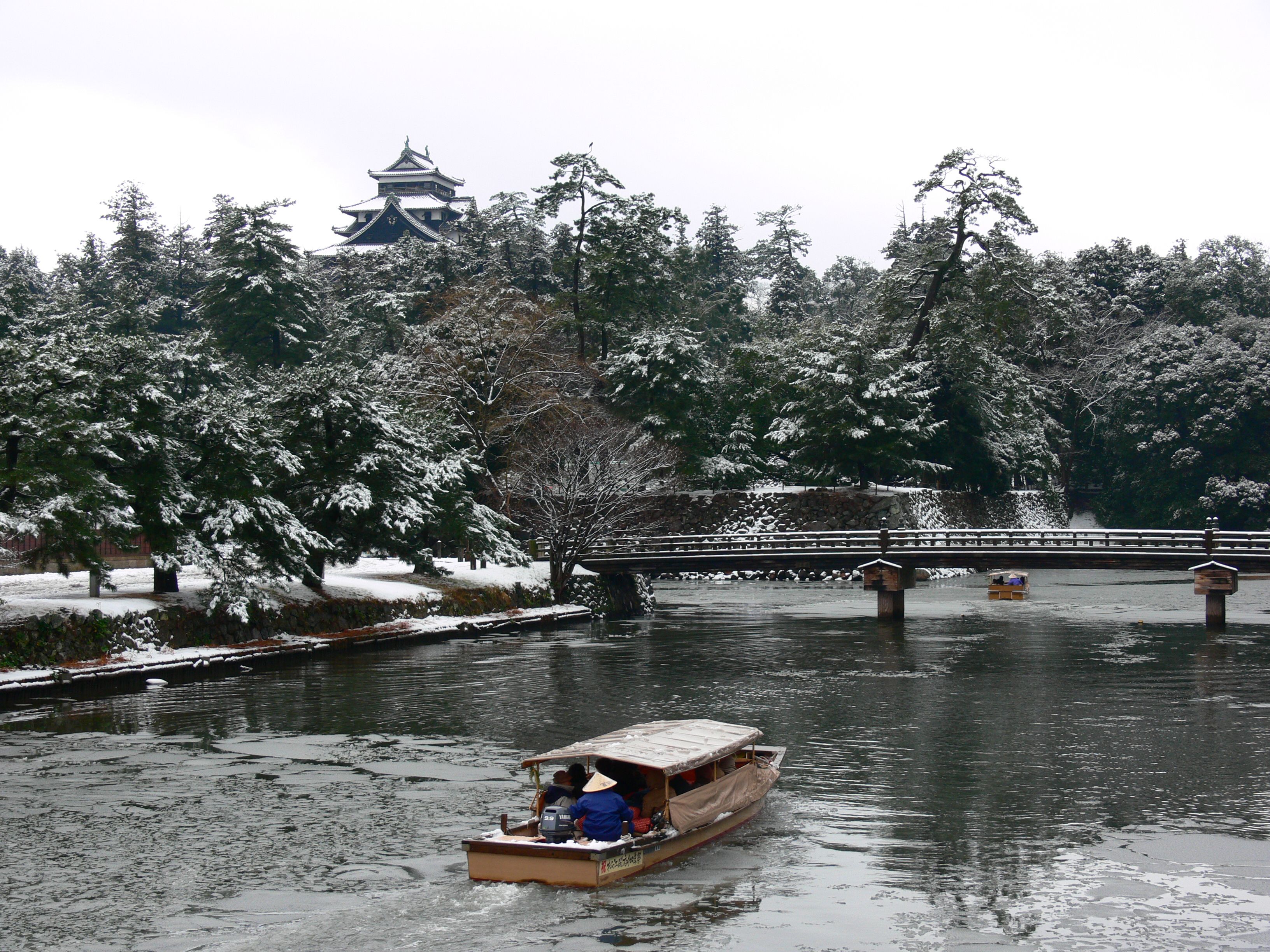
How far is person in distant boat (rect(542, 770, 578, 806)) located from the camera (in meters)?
13.4

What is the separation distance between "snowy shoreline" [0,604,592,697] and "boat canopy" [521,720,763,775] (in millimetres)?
17280

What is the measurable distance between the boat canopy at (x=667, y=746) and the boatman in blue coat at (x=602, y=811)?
62 cm

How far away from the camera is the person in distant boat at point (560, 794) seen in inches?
528

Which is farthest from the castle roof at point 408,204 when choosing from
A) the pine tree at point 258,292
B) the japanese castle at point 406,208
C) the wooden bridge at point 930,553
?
the wooden bridge at point 930,553

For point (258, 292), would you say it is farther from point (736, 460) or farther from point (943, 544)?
point (943, 544)

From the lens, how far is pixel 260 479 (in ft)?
115

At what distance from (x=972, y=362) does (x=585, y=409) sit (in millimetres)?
21475

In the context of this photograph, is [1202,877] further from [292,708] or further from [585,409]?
[585,409]

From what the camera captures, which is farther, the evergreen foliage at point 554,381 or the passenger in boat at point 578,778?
the evergreen foliage at point 554,381

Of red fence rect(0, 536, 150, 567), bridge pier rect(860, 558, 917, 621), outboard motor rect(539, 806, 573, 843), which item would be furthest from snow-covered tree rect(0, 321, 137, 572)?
bridge pier rect(860, 558, 917, 621)

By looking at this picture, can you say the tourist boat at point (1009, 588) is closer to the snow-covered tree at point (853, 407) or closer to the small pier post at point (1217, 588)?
the snow-covered tree at point (853, 407)

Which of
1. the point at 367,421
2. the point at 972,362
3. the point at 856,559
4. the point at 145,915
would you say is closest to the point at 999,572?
the point at 972,362

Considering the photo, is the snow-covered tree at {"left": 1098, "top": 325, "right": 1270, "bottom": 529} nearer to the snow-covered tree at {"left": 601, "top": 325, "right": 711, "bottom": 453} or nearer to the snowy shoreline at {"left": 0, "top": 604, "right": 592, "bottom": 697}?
the snow-covered tree at {"left": 601, "top": 325, "right": 711, "bottom": 453}

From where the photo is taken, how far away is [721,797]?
49.0ft
